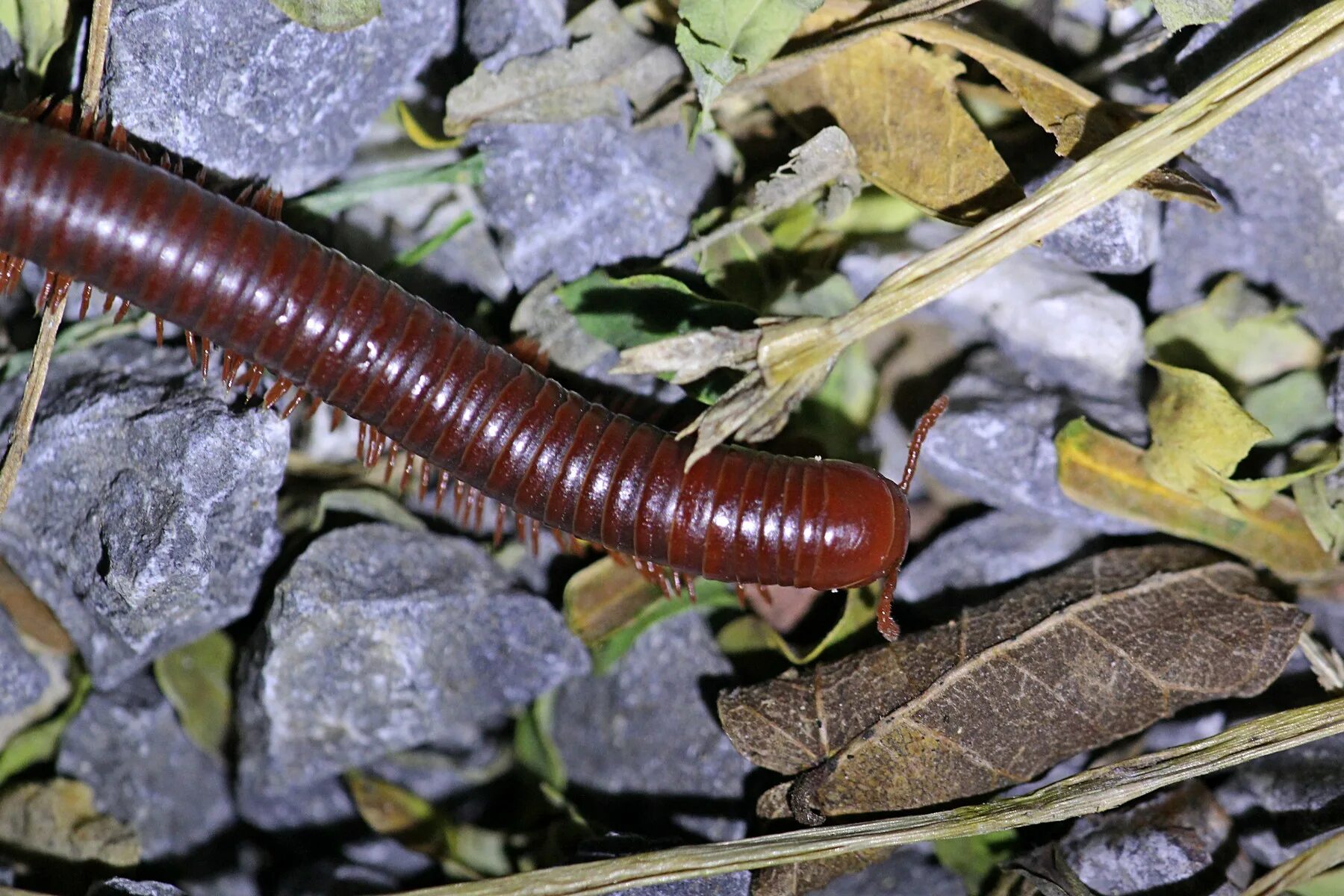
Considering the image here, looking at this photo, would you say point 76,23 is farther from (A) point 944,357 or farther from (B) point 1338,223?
(B) point 1338,223

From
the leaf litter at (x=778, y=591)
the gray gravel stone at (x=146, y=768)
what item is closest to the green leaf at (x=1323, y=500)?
the leaf litter at (x=778, y=591)

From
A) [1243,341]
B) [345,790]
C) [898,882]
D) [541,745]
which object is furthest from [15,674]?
[1243,341]

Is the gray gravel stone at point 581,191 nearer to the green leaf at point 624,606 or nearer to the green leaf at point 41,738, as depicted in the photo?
the green leaf at point 624,606

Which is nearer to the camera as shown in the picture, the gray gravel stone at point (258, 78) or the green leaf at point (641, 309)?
the gray gravel stone at point (258, 78)

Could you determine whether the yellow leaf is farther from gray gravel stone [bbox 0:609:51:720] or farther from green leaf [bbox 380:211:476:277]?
gray gravel stone [bbox 0:609:51:720]

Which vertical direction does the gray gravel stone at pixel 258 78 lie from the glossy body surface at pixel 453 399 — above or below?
above
